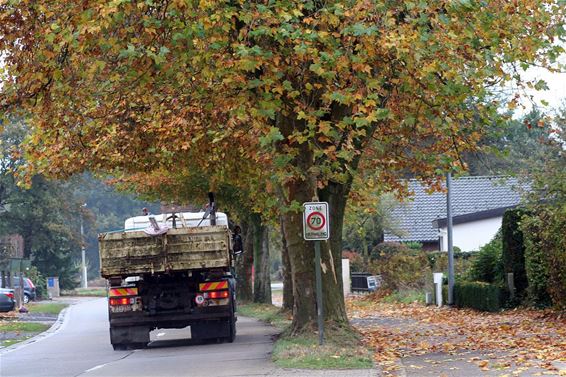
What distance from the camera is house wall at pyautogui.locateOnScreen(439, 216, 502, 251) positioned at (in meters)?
49.9

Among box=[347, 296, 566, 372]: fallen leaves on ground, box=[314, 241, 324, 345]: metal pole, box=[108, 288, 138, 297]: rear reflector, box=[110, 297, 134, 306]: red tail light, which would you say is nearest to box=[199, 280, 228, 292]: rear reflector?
box=[108, 288, 138, 297]: rear reflector

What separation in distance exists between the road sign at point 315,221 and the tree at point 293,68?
40 centimetres

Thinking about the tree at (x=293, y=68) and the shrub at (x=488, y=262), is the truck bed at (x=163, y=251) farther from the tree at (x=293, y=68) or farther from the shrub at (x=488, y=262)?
the shrub at (x=488, y=262)

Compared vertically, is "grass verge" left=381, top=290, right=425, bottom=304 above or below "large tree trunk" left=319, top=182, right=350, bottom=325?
below

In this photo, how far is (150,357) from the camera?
814 inches

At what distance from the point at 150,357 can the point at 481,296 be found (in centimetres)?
1263

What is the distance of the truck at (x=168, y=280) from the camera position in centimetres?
2136

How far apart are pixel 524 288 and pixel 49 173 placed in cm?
1360

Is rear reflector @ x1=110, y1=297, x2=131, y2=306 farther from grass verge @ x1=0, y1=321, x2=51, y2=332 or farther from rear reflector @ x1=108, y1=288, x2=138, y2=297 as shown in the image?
grass verge @ x1=0, y1=321, x2=51, y2=332

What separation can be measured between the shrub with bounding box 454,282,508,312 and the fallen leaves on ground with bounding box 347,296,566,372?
340 mm

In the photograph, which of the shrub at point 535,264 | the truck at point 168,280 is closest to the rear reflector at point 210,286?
the truck at point 168,280

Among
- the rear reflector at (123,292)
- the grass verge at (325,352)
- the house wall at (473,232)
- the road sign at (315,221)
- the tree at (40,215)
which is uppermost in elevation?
the tree at (40,215)

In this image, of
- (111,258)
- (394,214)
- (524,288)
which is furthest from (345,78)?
(394,214)

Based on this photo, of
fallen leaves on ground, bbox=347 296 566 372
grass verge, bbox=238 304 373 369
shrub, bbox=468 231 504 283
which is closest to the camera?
grass verge, bbox=238 304 373 369
